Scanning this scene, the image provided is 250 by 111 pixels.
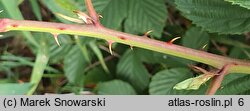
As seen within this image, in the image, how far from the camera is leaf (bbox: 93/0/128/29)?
1240 mm

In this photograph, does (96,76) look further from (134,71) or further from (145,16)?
(145,16)

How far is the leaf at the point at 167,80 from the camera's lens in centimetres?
127

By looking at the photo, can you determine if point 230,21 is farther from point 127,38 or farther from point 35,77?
point 35,77

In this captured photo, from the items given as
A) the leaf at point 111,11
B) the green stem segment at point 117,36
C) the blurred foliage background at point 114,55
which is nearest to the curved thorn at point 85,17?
the green stem segment at point 117,36

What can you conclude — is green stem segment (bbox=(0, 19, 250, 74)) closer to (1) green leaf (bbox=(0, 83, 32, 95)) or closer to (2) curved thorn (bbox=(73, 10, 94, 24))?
(2) curved thorn (bbox=(73, 10, 94, 24))

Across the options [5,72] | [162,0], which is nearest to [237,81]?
[162,0]

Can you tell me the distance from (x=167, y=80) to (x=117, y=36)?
25.2 inches

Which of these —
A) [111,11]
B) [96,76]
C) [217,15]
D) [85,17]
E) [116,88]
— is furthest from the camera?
[96,76]

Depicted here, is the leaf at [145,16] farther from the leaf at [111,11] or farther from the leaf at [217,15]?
the leaf at [217,15]

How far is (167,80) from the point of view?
4.25ft

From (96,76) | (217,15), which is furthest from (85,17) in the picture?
(96,76)

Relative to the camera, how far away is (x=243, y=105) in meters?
0.97

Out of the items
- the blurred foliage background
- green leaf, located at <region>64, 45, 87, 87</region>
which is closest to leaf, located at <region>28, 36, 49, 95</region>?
the blurred foliage background

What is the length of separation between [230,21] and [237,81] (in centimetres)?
17
